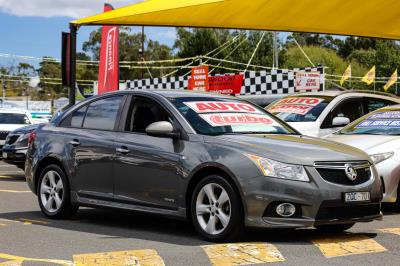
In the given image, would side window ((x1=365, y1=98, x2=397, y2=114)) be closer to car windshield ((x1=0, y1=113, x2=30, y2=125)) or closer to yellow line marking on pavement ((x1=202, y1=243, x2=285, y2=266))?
yellow line marking on pavement ((x1=202, y1=243, x2=285, y2=266))

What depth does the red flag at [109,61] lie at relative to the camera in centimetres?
2180

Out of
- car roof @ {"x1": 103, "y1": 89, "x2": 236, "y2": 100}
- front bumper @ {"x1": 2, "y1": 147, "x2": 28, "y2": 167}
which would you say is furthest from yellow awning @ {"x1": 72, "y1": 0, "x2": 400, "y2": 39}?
car roof @ {"x1": 103, "y1": 89, "x2": 236, "y2": 100}

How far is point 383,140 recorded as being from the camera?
8641 millimetres

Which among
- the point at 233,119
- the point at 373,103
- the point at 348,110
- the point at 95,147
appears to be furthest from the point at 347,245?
the point at 373,103

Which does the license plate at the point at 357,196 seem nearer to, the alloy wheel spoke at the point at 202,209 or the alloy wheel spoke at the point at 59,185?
the alloy wheel spoke at the point at 202,209

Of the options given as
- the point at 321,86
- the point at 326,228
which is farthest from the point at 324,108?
the point at 321,86

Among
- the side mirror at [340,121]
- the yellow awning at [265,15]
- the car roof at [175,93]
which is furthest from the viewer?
the yellow awning at [265,15]

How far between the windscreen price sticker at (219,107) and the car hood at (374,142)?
176 cm

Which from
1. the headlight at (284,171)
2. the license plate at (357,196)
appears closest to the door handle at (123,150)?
the headlight at (284,171)

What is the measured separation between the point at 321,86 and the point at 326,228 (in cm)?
1456

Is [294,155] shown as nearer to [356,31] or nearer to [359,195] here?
[359,195]

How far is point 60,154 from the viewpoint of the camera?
8.10m

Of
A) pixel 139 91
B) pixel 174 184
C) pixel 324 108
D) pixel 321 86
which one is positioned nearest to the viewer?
pixel 174 184

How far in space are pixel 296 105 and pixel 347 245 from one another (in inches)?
224
